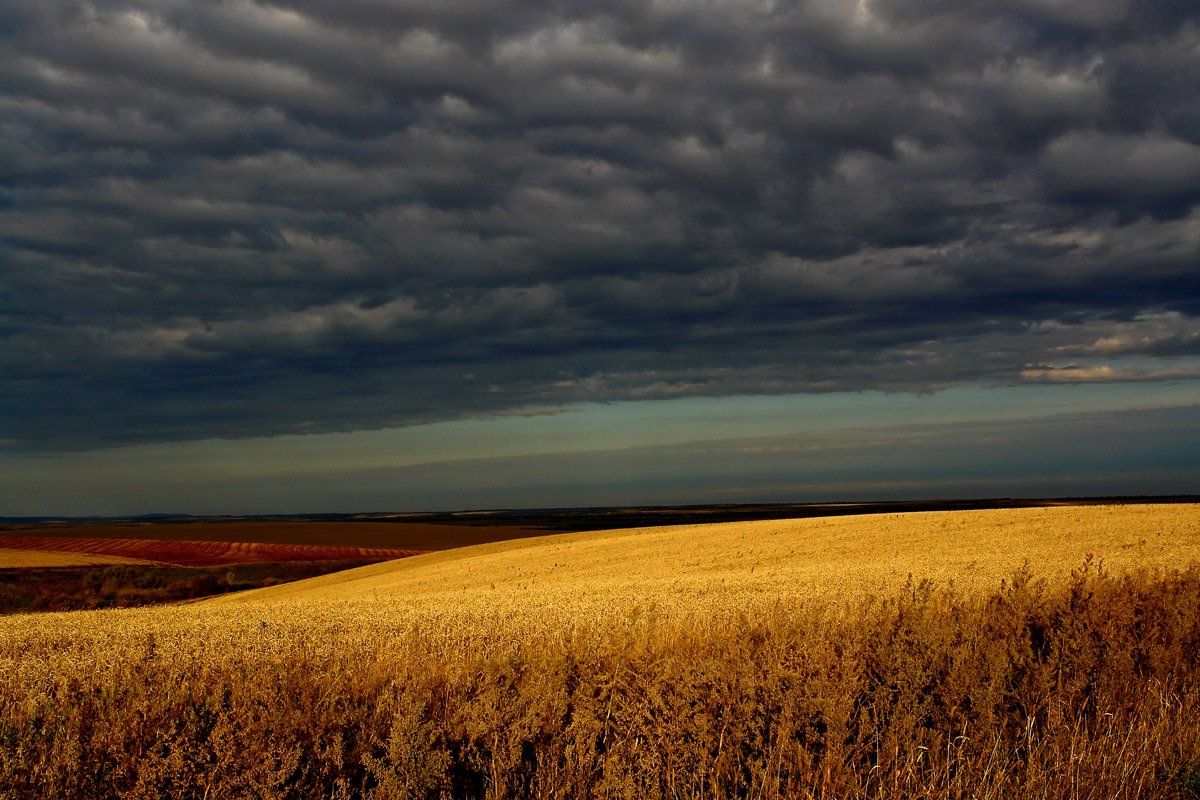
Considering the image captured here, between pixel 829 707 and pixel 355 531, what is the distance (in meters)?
97.0

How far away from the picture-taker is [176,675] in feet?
25.4

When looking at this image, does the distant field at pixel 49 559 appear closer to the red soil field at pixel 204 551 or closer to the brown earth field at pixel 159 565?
the brown earth field at pixel 159 565

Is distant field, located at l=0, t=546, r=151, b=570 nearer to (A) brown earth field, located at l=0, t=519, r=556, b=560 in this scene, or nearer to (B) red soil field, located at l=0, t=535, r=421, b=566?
(B) red soil field, located at l=0, t=535, r=421, b=566

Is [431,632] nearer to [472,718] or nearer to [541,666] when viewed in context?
[541,666]

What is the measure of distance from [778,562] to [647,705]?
77.5 ft

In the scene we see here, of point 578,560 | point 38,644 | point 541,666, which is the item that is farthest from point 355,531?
point 541,666

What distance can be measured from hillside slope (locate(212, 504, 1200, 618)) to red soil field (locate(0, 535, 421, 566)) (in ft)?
60.7

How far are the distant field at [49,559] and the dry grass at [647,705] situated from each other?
48081 millimetres

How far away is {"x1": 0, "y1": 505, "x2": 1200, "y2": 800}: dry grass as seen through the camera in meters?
5.85

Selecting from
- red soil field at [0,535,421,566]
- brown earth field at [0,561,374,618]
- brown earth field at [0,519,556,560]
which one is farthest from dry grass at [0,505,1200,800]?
brown earth field at [0,519,556,560]

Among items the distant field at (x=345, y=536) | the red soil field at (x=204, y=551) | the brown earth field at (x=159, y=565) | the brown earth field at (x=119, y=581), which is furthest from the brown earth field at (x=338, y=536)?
the brown earth field at (x=119, y=581)

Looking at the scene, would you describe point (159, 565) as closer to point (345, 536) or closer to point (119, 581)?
point (119, 581)

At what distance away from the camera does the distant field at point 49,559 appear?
173ft

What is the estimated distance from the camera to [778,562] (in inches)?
1156
